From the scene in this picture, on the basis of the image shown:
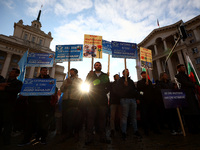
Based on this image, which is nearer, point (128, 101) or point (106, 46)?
point (128, 101)

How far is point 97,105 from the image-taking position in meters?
2.84

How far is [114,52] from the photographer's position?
4184 mm

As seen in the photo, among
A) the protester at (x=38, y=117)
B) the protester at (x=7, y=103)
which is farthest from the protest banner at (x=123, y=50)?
the protester at (x=7, y=103)

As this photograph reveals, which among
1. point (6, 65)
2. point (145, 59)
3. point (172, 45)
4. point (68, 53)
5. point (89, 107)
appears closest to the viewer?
point (89, 107)

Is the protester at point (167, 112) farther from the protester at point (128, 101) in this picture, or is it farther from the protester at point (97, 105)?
the protester at point (97, 105)

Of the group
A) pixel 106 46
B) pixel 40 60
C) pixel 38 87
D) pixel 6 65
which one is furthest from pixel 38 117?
pixel 6 65

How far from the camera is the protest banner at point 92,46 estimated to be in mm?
4461

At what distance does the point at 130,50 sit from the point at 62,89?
9.93ft

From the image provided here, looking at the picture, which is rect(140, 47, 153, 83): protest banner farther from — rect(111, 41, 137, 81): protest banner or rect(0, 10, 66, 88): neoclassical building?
rect(0, 10, 66, 88): neoclassical building

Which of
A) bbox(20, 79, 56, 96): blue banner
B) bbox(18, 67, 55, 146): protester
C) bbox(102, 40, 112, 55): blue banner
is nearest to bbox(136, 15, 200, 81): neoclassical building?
bbox(102, 40, 112, 55): blue banner

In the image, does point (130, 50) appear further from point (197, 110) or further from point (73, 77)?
point (197, 110)

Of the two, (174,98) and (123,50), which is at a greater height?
(123,50)

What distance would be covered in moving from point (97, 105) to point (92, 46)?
2751mm

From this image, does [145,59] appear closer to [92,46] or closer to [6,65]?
[92,46]
